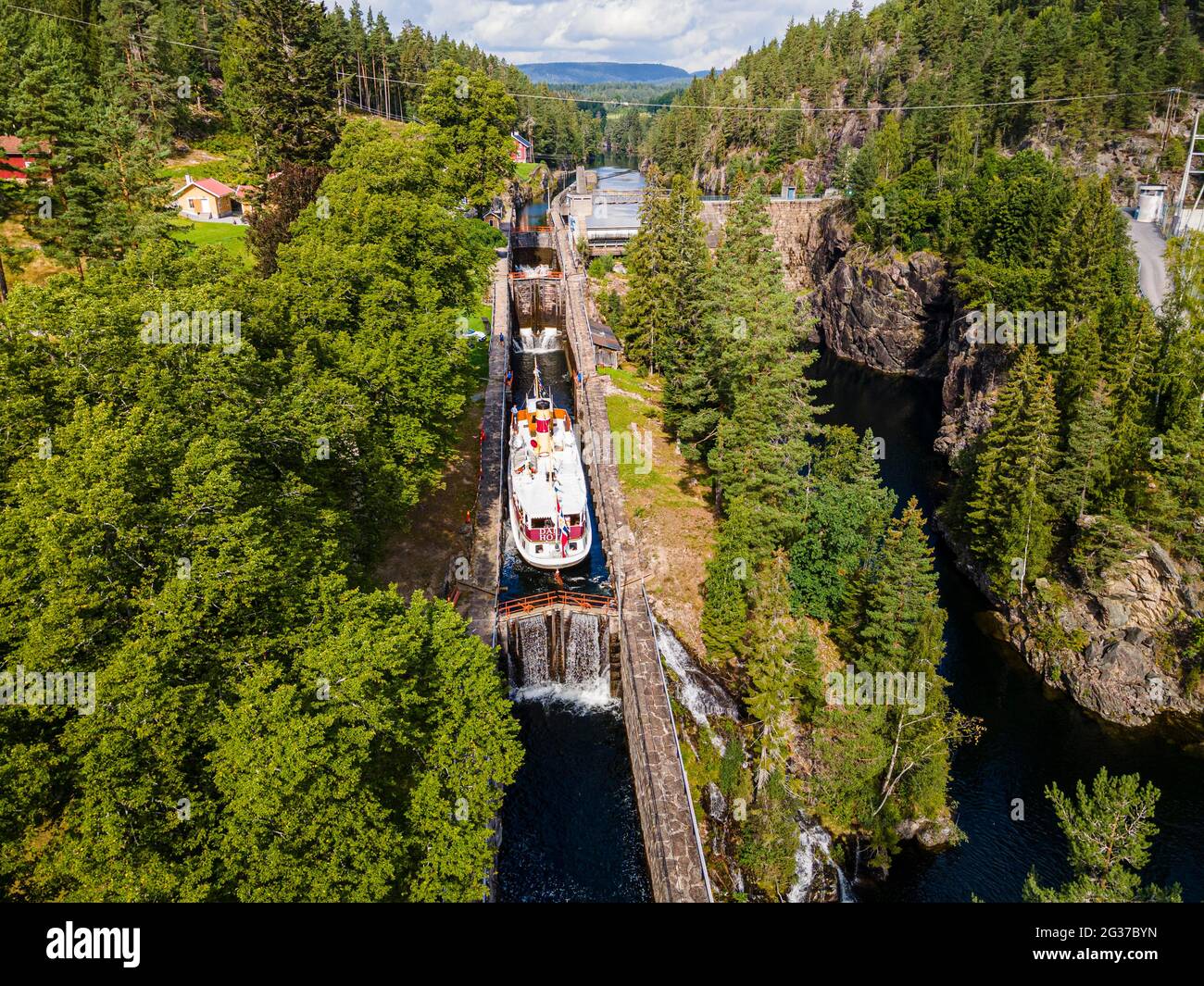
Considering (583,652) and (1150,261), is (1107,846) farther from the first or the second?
(1150,261)

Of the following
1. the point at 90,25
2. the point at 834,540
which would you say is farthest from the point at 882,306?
the point at 90,25

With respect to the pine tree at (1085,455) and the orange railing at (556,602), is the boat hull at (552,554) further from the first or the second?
the pine tree at (1085,455)

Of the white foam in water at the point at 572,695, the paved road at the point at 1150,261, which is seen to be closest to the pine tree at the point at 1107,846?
the white foam in water at the point at 572,695

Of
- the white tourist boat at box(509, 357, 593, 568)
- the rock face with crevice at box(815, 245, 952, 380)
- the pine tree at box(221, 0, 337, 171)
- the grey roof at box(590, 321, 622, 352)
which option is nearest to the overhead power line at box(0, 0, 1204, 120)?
the pine tree at box(221, 0, 337, 171)

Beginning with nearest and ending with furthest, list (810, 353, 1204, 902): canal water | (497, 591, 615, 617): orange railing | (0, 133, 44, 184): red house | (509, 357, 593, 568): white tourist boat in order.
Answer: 1. (810, 353, 1204, 902): canal water
2. (497, 591, 615, 617): orange railing
3. (509, 357, 593, 568): white tourist boat
4. (0, 133, 44, 184): red house

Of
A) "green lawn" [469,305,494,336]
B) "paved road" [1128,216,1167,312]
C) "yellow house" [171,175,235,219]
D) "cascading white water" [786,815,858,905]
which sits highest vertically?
"yellow house" [171,175,235,219]

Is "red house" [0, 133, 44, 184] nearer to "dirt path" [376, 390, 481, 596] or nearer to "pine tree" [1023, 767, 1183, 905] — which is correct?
"dirt path" [376, 390, 481, 596]
